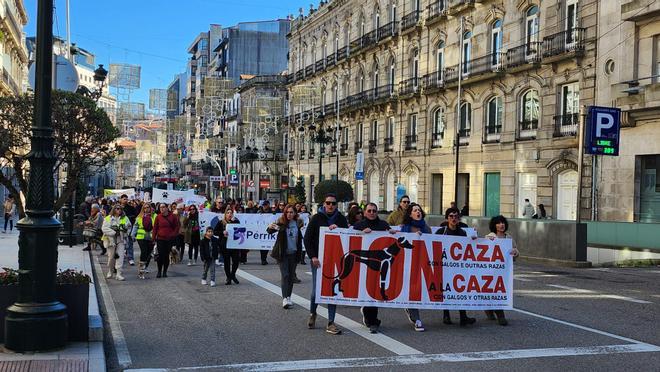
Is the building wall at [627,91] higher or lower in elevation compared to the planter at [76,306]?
higher

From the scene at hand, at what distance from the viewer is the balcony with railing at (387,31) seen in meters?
44.7

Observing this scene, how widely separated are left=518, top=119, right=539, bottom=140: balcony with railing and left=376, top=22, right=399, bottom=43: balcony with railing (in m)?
14.5

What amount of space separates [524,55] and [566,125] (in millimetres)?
4396

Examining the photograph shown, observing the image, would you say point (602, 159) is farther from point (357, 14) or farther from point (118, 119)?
point (118, 119)

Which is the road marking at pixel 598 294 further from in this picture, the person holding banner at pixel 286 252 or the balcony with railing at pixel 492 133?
the balcony with railing at pixel 492 133

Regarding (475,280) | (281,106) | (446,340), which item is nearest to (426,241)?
(475,280)

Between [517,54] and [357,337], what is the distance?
2652cm

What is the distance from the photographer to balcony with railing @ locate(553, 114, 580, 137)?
95.6 ft

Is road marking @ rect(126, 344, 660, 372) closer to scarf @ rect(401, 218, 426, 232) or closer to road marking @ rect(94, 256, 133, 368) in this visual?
road marking @ rect(94, 256, 133, 368)

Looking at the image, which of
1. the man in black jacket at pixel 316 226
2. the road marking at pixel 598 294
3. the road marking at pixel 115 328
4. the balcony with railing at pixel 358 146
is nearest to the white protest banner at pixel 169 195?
the road marking at pixel 115 328

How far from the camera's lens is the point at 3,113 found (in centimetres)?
1691

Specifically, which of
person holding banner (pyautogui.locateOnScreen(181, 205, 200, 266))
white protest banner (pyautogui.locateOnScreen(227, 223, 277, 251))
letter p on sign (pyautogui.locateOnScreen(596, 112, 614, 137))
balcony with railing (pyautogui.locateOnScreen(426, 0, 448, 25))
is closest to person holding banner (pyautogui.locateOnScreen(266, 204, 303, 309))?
white protest banner (pyautogui.locateOnScreen(227, 223, 277, 251))

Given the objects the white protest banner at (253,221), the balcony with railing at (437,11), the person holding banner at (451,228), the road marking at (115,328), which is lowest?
the road marking at (115,328)

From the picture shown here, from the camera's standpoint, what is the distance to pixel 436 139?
1588 inches
